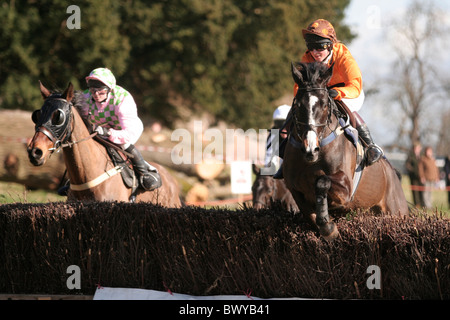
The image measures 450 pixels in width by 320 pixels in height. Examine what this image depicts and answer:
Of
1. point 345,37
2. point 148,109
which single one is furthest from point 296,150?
point 345,37

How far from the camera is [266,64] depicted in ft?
75.5

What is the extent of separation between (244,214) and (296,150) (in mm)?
687

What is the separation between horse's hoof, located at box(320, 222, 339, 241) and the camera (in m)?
4.36

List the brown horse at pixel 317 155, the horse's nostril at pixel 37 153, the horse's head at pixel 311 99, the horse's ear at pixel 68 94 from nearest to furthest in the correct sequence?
the brown horse at pixel 317 155 → the horse's head at pixel 311 99 → the horse's nostril at pixel 37 153 → the horse's ear at pixel 68 94

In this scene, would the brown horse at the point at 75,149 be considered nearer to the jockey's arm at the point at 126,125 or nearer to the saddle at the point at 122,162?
the saddle at the point at 122,162

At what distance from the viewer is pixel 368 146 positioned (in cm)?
568

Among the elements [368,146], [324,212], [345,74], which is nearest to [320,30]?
[345,74]

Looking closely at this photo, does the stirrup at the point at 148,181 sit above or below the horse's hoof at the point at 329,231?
above

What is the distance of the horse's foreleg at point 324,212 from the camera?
4363 millimetres

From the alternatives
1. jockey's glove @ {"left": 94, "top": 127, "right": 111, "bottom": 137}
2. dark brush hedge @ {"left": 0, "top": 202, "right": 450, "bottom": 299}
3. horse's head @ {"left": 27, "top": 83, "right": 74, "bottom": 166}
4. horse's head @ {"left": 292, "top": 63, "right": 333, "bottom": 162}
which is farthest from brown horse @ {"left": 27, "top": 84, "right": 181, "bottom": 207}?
horse's head @ {"left": 292, "top": 63, "right": 333, "bottom": 162}

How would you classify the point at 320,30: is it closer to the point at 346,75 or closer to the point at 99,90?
the point at 346,75

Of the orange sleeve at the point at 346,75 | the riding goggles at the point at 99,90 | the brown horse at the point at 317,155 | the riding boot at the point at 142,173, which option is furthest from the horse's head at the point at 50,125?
the orange sleeve at the point at 346,75

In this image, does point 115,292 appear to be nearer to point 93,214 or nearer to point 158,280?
point 158,280

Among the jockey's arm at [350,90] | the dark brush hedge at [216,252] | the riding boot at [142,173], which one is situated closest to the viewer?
the dark brush hedge at [216,252]
